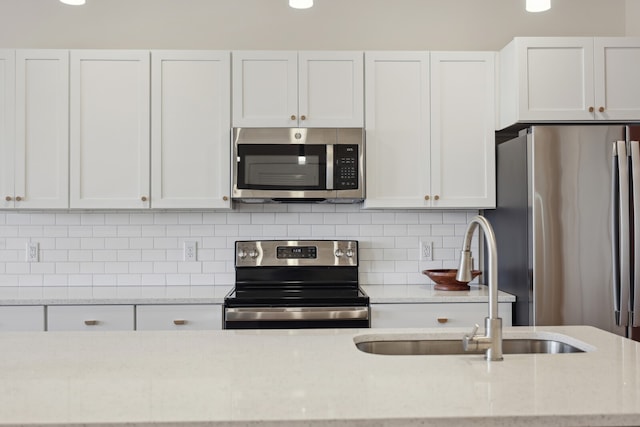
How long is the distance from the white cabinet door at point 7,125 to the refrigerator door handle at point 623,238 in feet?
10.6

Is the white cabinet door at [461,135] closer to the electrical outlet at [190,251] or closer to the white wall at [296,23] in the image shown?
the white wall at [296,23]

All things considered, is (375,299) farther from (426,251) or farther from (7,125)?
(7,125)

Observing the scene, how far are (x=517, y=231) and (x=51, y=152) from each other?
2.62 m

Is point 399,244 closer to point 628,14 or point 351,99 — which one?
point 351,99

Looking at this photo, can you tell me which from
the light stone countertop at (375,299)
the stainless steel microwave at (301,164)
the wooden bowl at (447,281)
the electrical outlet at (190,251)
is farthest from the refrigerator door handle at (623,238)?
the electrical outlet at (190,251)

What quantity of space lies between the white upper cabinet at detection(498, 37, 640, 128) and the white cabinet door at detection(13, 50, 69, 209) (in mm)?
2536

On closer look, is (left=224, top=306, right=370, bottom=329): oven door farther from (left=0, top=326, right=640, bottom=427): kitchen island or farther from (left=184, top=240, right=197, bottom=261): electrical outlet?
(left=0, top=326, right=640, bottom=427): kitchen island

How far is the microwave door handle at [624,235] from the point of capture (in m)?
2.72

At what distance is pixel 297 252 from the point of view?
335cm

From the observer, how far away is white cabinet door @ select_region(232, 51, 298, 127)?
313 cm

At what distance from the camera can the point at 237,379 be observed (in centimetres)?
128

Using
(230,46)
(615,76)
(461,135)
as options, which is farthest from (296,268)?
(615,76)

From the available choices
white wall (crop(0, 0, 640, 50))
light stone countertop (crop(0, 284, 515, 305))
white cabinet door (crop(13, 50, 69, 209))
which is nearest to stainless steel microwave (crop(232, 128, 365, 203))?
light stone countertop (crop(0, 284, 515, 305))

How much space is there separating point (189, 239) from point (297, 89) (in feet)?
3.81
